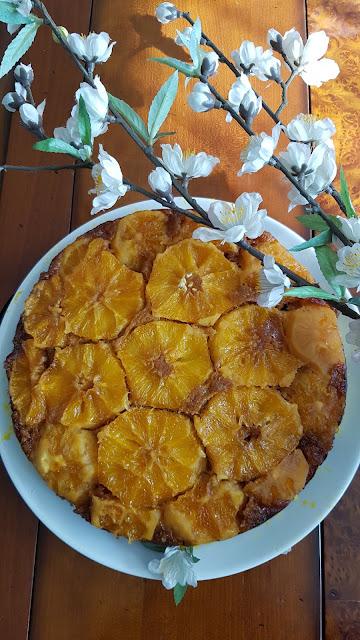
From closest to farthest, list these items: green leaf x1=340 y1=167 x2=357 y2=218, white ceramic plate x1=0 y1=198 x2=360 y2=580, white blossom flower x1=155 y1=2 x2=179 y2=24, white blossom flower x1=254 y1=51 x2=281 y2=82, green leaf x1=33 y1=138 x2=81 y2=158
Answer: green leaf x1=33 y1=138 x2=81 y2=158 → green leaf x1=340 y1=167 x2=357 y2=218 → white blossom flower x1=254 y1=51 x2=281 y2=82 → white ceramic plate x1=0 y1=198 x2=360 y2=580 → white blossom flower x1=155 y1=2 x2=179 y2=24

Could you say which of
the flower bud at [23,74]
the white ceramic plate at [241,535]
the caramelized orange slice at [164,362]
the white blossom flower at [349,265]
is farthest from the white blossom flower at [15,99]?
the white ceramic plate at [241,535]

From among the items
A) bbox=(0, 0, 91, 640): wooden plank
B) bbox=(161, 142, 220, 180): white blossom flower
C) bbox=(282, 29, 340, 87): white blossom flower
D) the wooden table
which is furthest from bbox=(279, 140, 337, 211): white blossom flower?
bbox=(0, 0, 91, 640): wooden plank

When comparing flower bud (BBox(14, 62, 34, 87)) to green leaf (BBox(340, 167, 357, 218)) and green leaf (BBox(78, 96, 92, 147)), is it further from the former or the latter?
green leaf (BBox(340, 167, 357, 218))

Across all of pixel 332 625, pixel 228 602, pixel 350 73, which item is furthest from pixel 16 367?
pixel 350 73

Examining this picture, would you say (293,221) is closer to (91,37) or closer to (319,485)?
(319,485)

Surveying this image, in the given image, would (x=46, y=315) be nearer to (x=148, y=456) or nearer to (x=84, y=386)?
(x=84, y=386)
